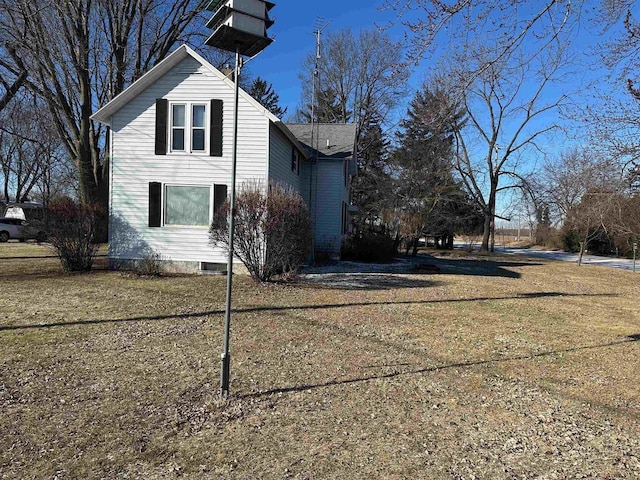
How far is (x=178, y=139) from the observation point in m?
12.8

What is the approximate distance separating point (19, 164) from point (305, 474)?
168 feet

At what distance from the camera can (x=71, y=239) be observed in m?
11.7

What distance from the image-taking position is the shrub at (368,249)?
20469mm

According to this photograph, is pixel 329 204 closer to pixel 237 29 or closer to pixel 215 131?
pixel 215 131

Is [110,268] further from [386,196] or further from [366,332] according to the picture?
[386,196]

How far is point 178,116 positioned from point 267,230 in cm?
538

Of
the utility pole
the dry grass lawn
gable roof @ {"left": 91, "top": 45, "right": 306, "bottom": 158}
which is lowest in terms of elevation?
the dry grass lawn

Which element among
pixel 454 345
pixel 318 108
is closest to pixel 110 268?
pixel 454 345

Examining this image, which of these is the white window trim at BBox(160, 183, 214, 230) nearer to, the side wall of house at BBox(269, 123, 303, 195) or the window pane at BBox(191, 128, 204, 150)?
the window pane at BBox(191, 128, 204, 150)

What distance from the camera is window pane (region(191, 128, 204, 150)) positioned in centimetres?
1281

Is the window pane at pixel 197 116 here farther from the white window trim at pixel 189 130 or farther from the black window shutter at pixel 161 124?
the black window shutter at pixel 161 124

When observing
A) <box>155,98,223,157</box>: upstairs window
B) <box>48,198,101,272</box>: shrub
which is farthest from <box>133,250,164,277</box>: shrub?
<box>155,98,223,157</box>: upstairs window

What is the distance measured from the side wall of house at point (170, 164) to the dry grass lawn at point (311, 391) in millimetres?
4203

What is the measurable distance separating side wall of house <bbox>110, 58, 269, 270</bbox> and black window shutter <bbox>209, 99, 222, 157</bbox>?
0.14m
